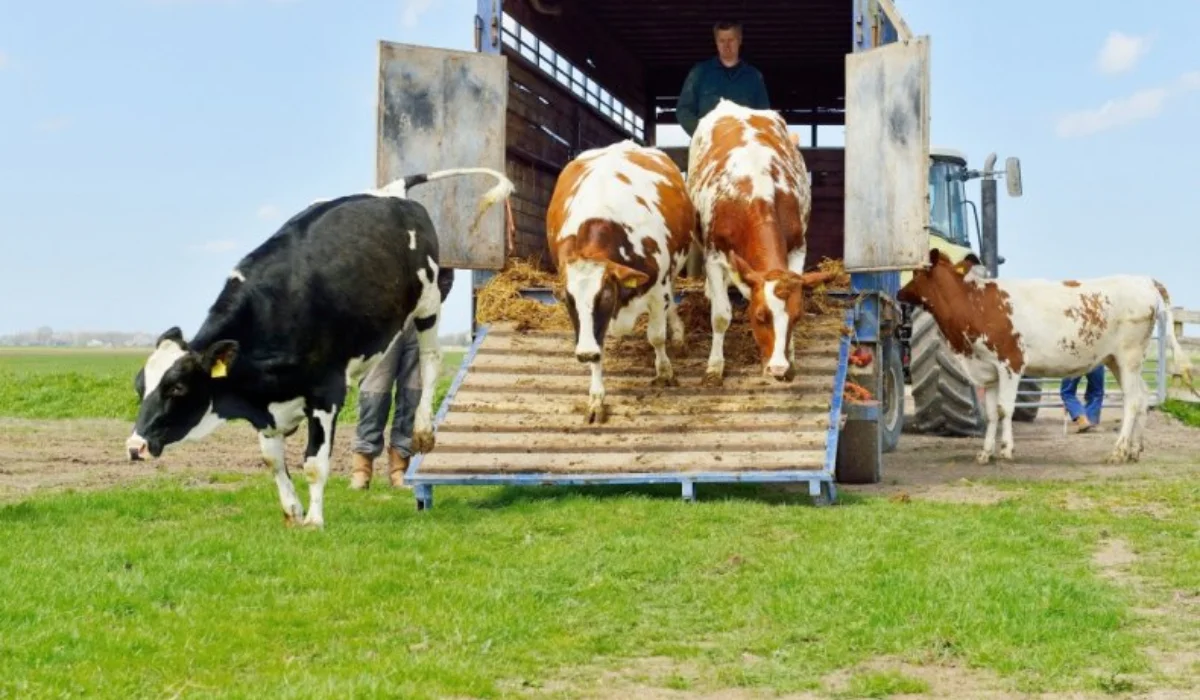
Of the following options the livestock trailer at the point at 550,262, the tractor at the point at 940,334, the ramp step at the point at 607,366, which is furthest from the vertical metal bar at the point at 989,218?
the ramp step at the point at 607,366

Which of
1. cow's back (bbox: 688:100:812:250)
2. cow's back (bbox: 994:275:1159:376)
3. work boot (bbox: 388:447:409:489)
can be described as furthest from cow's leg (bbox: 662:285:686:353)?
cow's back (bbox: 994:275:1159:376)

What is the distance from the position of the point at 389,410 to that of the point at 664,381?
85.2 inches

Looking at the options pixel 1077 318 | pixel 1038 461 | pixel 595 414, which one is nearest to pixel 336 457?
pixel 595 414

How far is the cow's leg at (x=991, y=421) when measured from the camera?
13.0 m

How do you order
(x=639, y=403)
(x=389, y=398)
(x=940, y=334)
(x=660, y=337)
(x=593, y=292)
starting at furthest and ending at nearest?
(x=940, y=334) < (x=389, y=398) < (x=660, y=337) < (x=639, y=403) < (x=593, y=292)

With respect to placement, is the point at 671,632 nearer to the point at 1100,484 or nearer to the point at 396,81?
the point at 1100,484

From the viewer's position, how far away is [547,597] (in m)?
6.27

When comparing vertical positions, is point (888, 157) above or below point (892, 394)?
above

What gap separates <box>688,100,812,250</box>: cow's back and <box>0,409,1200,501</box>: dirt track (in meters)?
2.22

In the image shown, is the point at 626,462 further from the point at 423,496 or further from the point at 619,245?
the point at 619,245

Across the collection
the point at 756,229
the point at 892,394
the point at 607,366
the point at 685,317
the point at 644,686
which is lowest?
the point at 644,686

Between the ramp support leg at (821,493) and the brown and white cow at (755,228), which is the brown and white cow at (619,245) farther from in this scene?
the ramp support leg at (821,493)

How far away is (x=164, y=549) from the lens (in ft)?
23.5

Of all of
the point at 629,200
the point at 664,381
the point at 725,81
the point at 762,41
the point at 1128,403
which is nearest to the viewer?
the point at 629,200
